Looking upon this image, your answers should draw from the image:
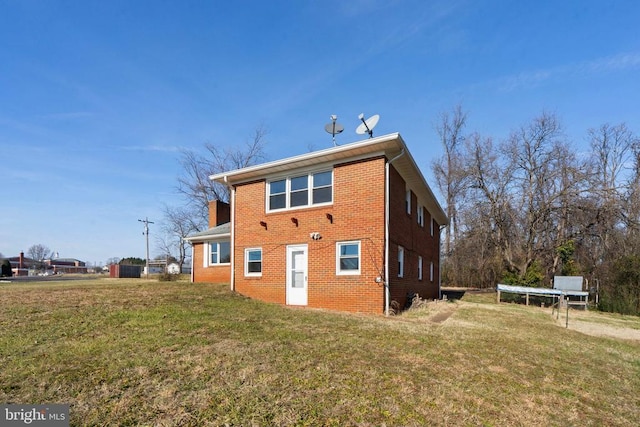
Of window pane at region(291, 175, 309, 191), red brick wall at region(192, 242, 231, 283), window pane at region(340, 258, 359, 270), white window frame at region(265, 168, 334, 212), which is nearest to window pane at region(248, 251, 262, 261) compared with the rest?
white window frame at region(265, 168, 334, 212)

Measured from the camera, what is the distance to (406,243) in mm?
13391

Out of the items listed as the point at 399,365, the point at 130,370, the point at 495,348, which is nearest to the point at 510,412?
the point at 399,365

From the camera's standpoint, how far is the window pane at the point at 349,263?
11102mm

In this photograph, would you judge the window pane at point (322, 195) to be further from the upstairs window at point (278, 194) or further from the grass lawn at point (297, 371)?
the grass lawn at point (297, 371)

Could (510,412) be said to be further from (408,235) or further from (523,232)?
(523,232)

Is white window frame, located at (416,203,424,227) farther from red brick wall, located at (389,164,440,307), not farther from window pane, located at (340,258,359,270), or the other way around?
window pane, located at (340,258,359,270)

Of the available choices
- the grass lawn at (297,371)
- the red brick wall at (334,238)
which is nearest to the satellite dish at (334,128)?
the red brick wall at (334,238)

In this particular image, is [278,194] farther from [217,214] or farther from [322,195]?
[217,214]

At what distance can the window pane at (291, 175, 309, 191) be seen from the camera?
12.4m

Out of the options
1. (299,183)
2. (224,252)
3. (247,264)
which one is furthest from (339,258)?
(224,252)

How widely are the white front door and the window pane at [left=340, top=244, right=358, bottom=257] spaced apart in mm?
1394

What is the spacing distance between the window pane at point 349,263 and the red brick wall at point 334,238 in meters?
0.26

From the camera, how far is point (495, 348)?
6.89 m

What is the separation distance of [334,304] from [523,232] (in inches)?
777
